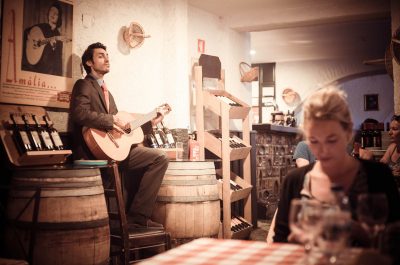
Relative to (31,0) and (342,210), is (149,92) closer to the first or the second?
(31,0)

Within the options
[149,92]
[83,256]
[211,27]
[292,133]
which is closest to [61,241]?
[83,256]

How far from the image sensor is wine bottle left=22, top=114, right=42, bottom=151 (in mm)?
3426

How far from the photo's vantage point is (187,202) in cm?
413

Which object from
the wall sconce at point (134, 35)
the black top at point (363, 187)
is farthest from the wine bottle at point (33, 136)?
the black top at point (363, 187)

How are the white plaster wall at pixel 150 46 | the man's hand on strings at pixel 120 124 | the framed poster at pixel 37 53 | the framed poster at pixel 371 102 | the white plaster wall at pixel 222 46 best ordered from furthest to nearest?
1. the framed poster at pixel 371 102
2. the white plaster wall at pixel 222 46
3. the white plaster wall at pixel 150 46
4. the man's hand on strings at pixel 120 124
5. the framed poster at pixel 37 53

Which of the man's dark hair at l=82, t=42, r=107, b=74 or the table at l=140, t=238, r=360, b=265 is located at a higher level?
the man's dark hair at l=82, t=42, r=107, b=74

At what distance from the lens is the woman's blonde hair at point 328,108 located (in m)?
1.64

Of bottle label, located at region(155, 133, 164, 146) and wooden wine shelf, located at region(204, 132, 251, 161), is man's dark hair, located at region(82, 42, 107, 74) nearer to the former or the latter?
bottle label, located at region(155, 133, 164, 146)

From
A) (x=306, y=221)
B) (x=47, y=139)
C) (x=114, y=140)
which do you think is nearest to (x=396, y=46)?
(x=114, y=140)

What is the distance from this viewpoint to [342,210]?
120cm

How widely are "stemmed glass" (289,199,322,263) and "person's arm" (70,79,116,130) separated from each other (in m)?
2.84

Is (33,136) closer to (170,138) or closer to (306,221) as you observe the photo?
(170,138)

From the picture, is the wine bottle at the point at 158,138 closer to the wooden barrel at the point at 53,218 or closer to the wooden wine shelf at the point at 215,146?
the wooden wine shelf at the point at 215,146

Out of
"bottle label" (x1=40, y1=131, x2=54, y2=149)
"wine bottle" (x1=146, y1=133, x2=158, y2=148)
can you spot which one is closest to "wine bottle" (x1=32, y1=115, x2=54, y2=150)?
"bottle label" (x1=40, y1=131, x2=54, y2=149)
